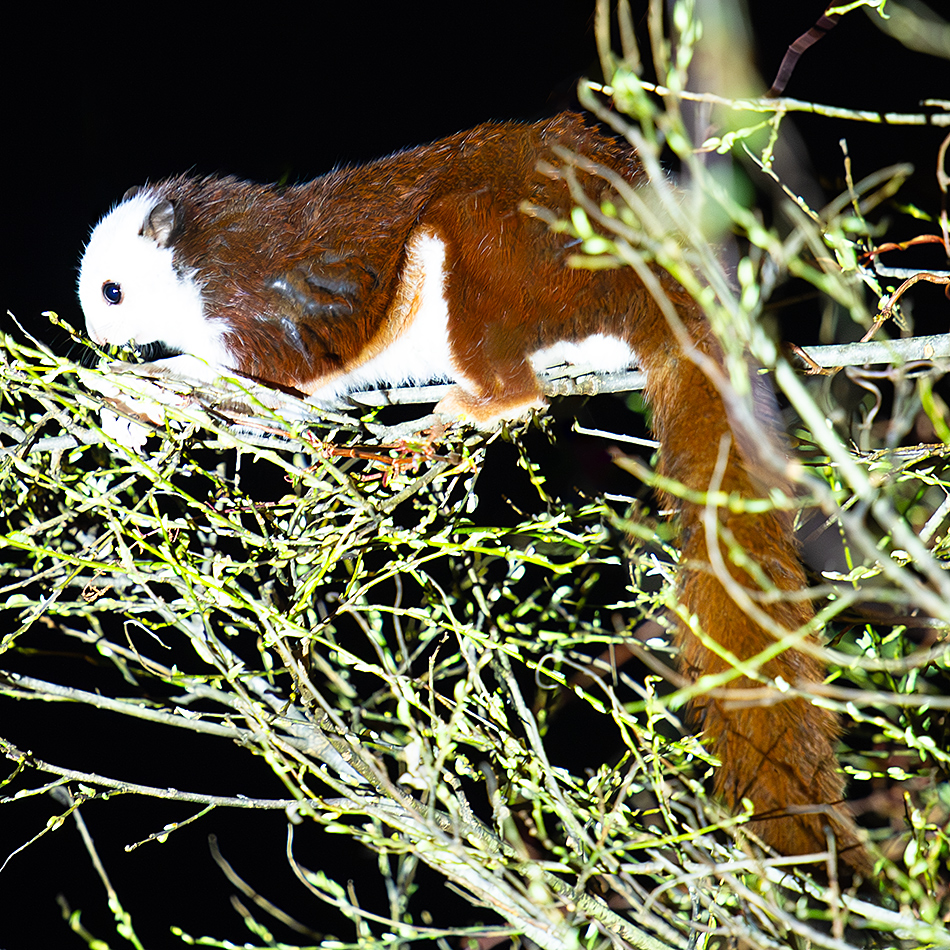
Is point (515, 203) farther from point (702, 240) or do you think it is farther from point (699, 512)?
point (702, 240)

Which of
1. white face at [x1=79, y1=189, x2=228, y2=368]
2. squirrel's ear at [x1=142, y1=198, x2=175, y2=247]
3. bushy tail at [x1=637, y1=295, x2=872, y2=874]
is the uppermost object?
squirrel's ear at [x1=142, y1=198, x2=175, y2=247]

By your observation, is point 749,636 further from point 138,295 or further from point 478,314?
point 138,295

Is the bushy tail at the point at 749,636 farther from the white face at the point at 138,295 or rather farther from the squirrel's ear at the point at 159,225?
the squirrel's ear at the point at 159,225

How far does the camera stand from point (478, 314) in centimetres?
111

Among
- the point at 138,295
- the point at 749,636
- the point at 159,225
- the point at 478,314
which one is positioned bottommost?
the point at 749,636

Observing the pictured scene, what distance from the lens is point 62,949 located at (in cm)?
150

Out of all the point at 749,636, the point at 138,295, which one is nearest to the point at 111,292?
the point at 138,295

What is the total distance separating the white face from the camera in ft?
4.27

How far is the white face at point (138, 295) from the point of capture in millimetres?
1301

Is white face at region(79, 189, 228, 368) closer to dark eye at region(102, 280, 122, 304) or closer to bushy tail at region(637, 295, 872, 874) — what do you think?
dark eye at region(102, 280, 122, 304)

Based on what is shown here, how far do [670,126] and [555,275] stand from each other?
0.66m

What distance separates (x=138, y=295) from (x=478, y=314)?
2.10 ft

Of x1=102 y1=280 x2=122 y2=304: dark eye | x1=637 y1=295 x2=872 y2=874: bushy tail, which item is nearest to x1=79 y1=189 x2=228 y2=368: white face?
x1=102 y1=280 x2=122 y2=304: dark eye

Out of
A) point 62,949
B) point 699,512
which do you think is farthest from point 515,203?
point 62,949
